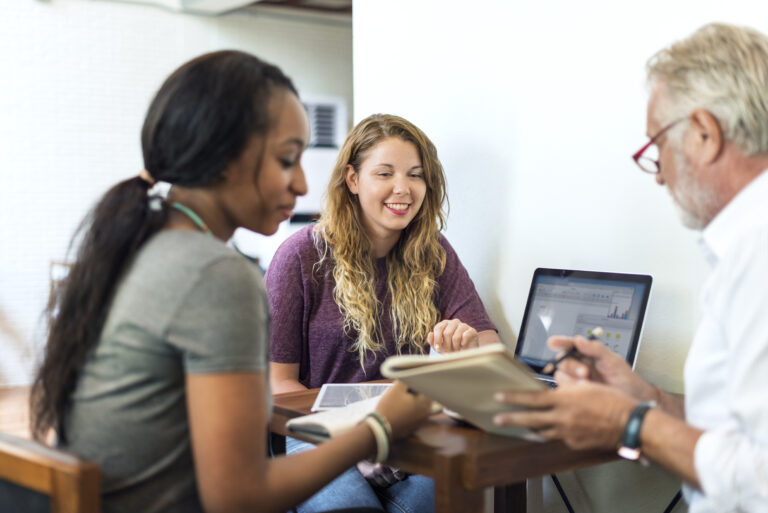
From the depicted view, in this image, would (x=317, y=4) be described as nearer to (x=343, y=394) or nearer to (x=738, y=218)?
(x=343, y=394)

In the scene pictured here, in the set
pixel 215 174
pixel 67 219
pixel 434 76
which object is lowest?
pixel 67 219

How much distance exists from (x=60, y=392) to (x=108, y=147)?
5.58m

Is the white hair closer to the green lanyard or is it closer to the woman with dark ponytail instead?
the woman with dark ponytail

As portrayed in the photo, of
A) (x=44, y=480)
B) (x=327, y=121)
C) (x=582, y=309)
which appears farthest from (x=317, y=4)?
(x=44, y=480)

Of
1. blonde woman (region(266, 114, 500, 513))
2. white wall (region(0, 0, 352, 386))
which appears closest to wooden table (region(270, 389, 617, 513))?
blonde woman (region(266, 114, 500, 513))

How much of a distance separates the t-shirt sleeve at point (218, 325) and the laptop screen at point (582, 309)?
1.20 meters

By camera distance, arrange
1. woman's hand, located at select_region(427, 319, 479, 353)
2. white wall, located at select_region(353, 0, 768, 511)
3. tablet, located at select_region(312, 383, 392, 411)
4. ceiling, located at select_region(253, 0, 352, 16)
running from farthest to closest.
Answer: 1. ceiling, located at select_region(253, 0, 352, 16)
2. white wall, located at select_region(353, 0, 768, 511)
3. woman's hand, located at select_region(427, 319, 479, 353)
4. tablet, located at select_region(312, 383, 392, 411)

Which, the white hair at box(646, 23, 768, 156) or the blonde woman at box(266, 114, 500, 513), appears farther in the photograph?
the blonde woman at box(266, 114, 500, 513)

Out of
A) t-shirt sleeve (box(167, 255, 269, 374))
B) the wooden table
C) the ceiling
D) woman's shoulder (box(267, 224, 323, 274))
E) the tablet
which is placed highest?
the ceiling

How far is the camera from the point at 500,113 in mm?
2578

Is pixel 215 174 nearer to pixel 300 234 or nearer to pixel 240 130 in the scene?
pixel 240 130

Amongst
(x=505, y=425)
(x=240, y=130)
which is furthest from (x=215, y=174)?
(x=505, y=425)

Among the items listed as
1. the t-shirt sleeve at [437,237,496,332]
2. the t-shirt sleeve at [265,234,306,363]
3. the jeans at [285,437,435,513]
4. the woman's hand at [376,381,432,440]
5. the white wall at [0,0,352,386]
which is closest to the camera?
the woman's hand at [376,381,432,440]

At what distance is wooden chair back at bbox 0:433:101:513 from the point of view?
937 millimetres
